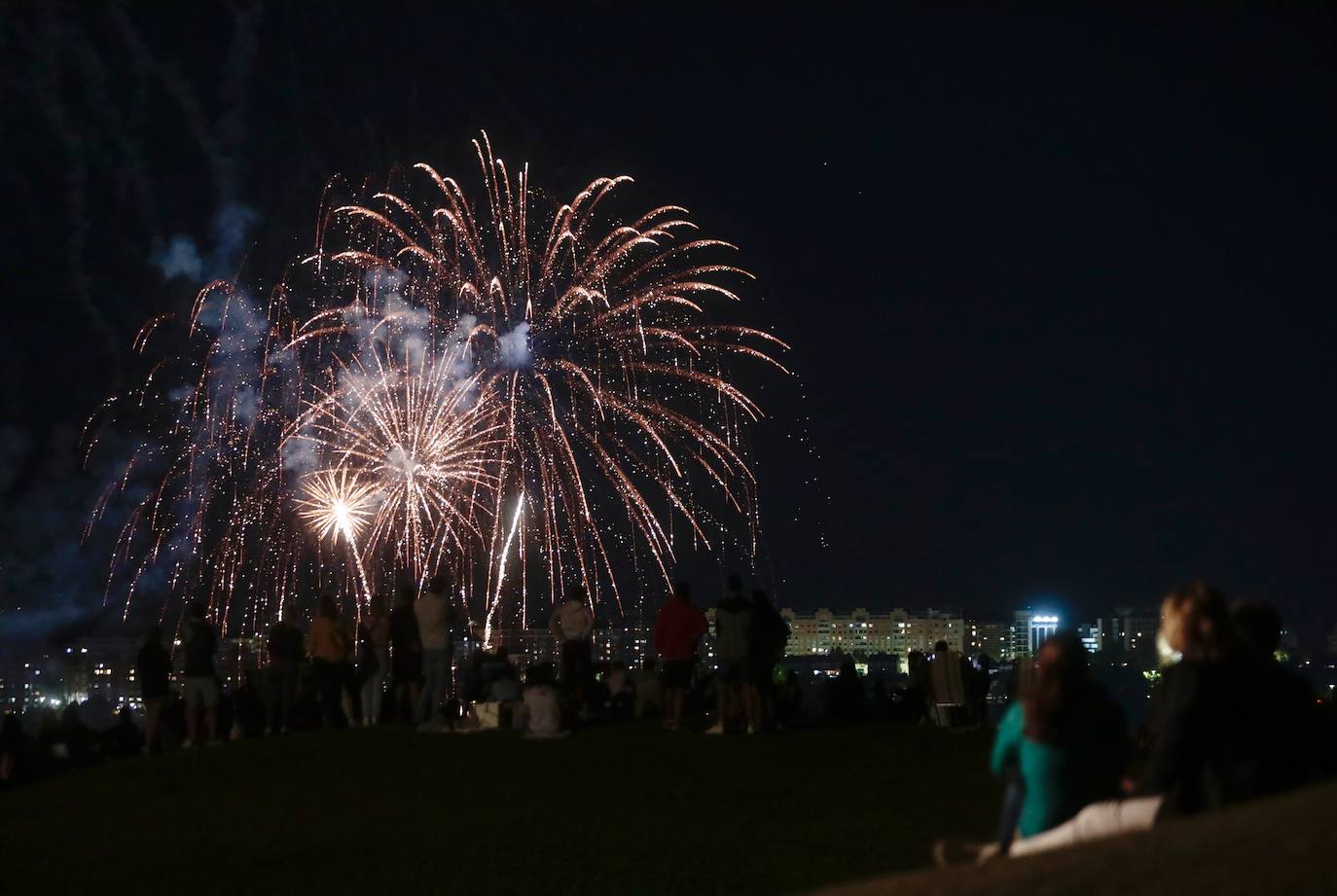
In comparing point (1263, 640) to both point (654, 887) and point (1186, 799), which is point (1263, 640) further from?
point (654, 887)

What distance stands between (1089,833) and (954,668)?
1406cm

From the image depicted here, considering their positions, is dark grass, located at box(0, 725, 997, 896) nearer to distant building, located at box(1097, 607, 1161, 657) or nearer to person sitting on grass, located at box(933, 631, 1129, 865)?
person sitting on grass, located at box(933, 631, 1129, 865)

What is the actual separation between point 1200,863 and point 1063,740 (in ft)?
5.10

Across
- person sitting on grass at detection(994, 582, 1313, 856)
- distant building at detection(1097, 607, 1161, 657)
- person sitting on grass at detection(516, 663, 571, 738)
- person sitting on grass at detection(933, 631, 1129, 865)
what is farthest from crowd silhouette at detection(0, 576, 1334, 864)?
distant building at detection(1097, 607, 1161, 657)

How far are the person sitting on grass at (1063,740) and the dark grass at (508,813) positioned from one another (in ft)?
13.6

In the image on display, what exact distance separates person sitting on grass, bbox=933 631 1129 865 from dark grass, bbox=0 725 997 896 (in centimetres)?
414

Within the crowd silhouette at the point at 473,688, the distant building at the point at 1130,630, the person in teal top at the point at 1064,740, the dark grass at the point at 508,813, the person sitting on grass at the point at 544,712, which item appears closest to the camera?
the person in teal top at the point at 1064,740

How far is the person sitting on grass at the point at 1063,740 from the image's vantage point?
739cm

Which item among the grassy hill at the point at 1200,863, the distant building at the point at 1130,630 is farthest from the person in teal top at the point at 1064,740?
the distant building at the point at 1130,630

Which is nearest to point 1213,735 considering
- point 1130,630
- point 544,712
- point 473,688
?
point 544,712

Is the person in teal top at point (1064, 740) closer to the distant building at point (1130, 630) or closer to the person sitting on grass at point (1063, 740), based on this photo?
the person sitting on grass at point (1063, 740)

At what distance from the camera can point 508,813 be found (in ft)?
46.2

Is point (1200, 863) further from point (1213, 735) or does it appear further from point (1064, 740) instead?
point (1064, 740)

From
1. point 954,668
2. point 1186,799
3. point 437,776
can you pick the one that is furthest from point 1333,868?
point 954,668
